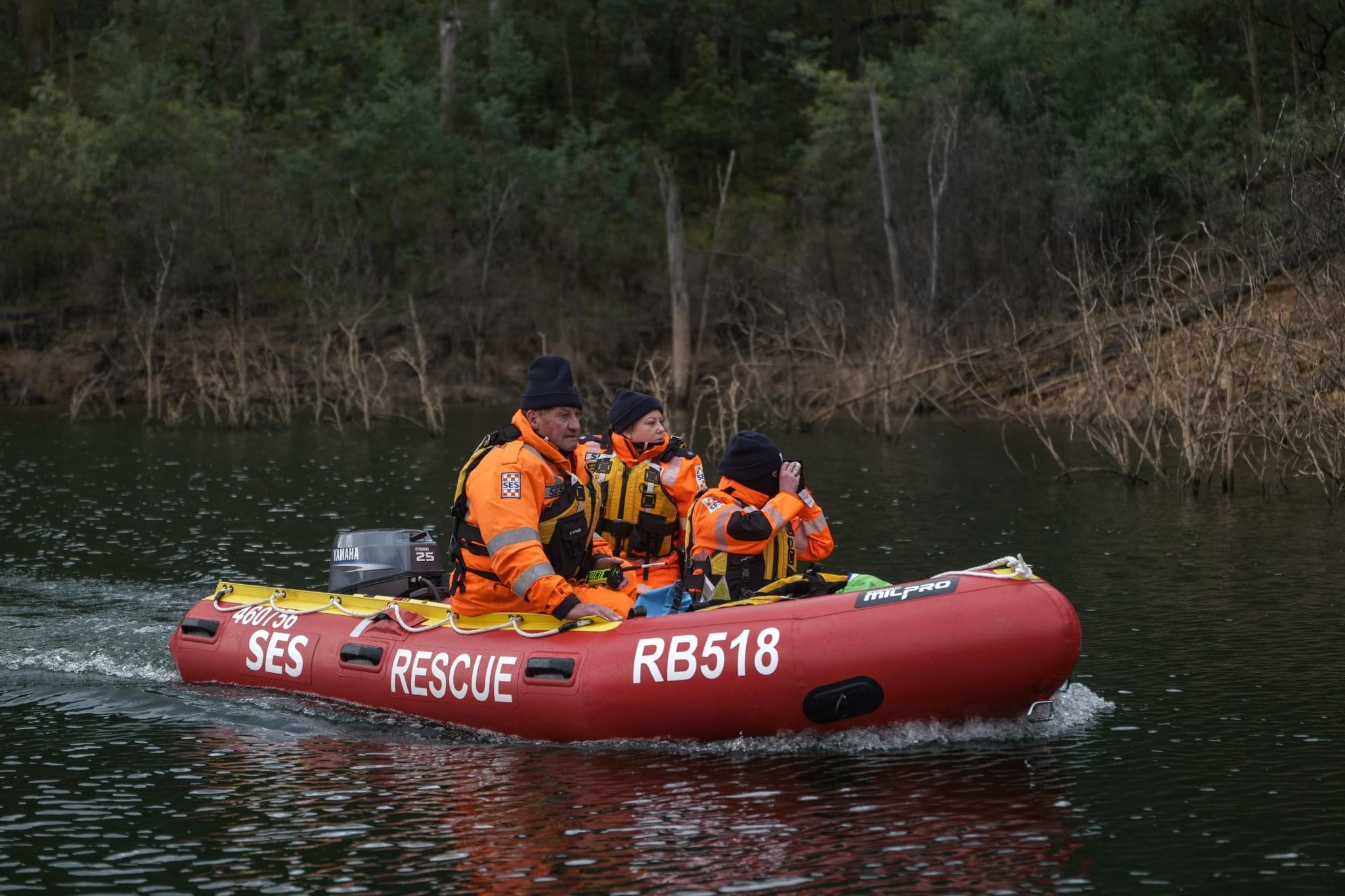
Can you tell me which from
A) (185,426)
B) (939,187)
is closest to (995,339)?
(939,187)

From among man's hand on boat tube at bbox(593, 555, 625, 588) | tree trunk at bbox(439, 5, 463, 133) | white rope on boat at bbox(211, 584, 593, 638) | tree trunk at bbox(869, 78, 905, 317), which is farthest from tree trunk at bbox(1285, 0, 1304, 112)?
white rope on boat at bbox(211, 584, 593, 638)

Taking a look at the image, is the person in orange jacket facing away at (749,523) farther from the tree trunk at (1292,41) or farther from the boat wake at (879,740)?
the tree trunk at (1292,41)

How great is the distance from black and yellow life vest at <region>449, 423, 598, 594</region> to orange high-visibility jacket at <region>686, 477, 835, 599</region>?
556 mm

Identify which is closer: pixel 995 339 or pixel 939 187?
pixel 995 339

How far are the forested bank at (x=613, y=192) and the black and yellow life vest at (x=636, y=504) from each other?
12.1 m

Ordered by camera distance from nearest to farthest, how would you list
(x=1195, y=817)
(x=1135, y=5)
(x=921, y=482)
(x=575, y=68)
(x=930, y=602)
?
(x=1195, y=817)
(x=930, y=602)
(x=921, y=482)
(x=1135, y=5)
(x=575, y=68)

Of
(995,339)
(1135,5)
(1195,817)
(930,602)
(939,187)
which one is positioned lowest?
(1195,817)

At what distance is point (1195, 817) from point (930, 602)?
148 centimetres

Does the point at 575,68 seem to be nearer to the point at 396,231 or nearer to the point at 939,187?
the point at 396,231

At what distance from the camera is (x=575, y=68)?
174 feet

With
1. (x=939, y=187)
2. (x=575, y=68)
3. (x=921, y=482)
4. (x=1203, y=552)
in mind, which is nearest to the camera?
(x=1203, y=552)

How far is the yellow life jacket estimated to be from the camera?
28.2 feet

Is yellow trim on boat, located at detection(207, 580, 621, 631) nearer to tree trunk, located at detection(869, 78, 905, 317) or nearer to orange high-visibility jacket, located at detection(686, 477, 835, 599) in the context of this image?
orange high-visibility jacket, located at detection(686, 477, 835, 599)

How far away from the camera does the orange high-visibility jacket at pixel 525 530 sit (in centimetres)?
762
